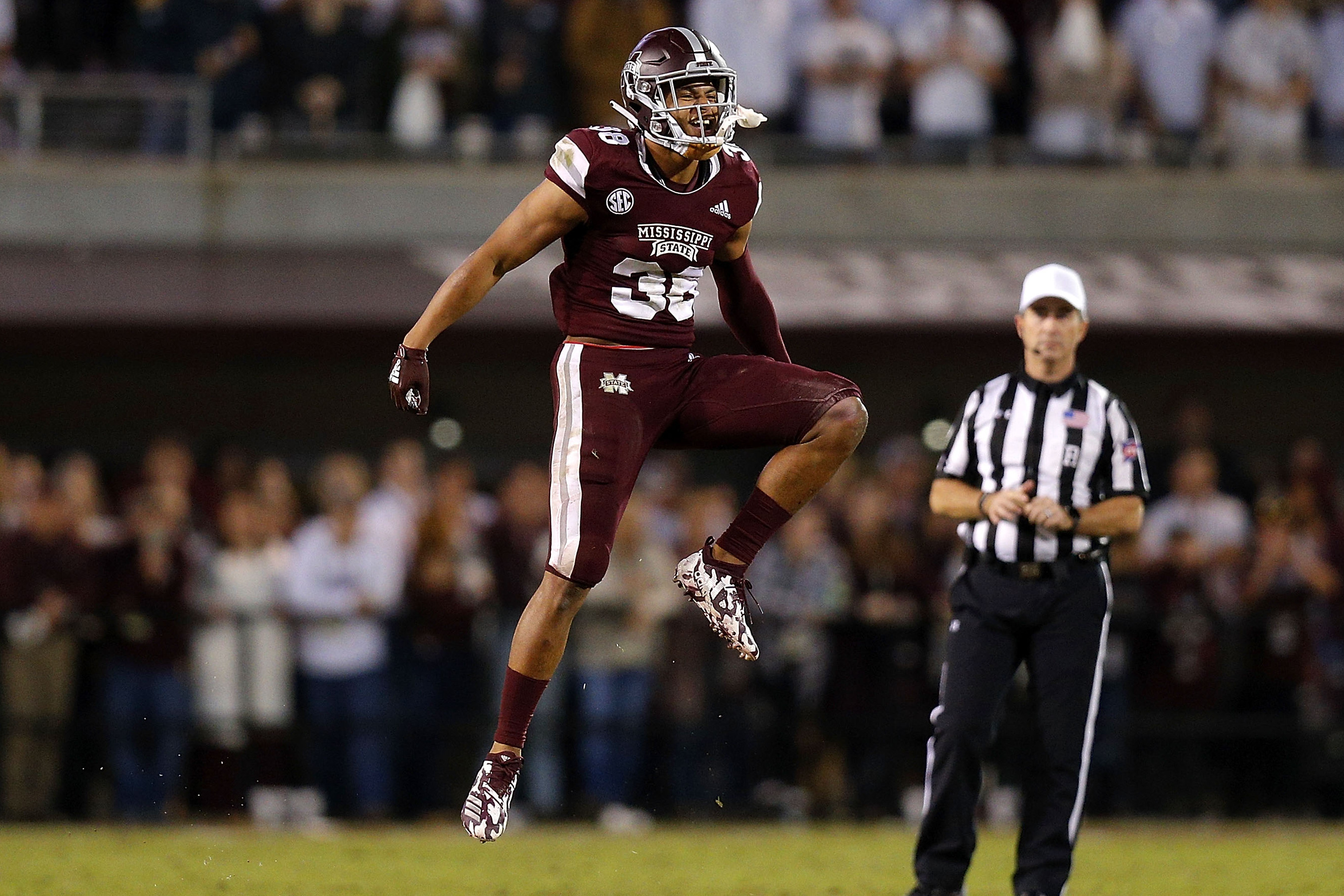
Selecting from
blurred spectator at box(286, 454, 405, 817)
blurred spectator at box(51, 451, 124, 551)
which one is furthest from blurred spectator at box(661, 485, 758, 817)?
blurred spectator at box(51, 451, 124, 551)

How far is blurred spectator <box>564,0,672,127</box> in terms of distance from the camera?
12.9 metres

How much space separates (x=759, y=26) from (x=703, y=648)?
4603mm

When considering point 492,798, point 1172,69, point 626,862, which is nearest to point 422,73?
point 1172,69

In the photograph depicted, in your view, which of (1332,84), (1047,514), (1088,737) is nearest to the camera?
(1047,514)

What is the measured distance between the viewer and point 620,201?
242 inches

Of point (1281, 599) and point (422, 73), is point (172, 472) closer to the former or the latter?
point (422, 73)

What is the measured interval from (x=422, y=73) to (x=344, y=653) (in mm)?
4259

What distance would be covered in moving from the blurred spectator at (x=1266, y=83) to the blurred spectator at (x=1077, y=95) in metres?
0.82

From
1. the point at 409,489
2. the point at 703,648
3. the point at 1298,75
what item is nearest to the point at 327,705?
the point at 409,489

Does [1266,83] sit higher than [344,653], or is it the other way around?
[1266,83]

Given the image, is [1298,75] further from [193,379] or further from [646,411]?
[646,411]

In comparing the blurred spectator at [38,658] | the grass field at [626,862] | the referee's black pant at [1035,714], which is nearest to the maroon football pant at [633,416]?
the referee's black pant at [1035,714]

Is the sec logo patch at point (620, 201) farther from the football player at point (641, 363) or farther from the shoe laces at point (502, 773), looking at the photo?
the shoe laces at point (502, 773)

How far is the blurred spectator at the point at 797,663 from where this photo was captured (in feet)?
34.6
